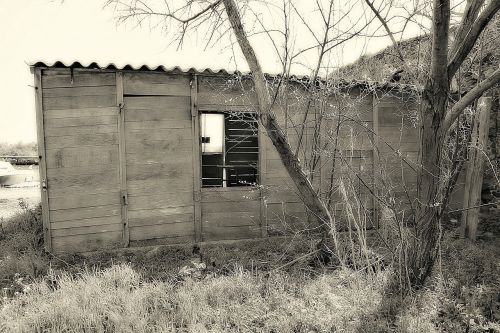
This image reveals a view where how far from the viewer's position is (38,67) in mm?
5980

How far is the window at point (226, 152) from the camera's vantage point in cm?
709

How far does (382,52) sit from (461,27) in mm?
7179

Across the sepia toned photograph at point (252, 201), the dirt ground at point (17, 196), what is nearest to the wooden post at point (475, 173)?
the sepia toned photograph at point (252, 201)

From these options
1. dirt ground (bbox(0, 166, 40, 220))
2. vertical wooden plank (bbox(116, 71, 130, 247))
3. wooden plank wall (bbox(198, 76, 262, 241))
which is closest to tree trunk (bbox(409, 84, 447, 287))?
wooden plank wall (bbox(198, 76, 262, 241))

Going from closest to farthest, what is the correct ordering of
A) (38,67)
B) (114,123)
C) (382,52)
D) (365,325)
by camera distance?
(365,325)
(38,67)
(114,123)
(382,52)

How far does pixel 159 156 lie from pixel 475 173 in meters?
5.67

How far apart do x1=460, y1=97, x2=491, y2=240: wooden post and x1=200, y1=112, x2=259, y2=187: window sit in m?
3.89

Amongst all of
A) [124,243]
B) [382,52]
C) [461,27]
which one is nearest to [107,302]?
[124,243]

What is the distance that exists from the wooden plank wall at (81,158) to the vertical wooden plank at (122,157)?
0.25ft

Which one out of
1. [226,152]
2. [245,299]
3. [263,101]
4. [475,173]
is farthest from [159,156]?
[475,173]

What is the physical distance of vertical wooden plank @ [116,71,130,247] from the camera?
20.9 ft

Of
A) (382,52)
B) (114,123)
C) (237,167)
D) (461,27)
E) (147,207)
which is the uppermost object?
(382,52)

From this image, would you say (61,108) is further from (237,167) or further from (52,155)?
(237,167)

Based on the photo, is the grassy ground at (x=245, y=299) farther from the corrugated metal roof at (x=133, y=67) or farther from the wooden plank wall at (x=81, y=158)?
the corrugated metal roof at (x=133, y=67)
